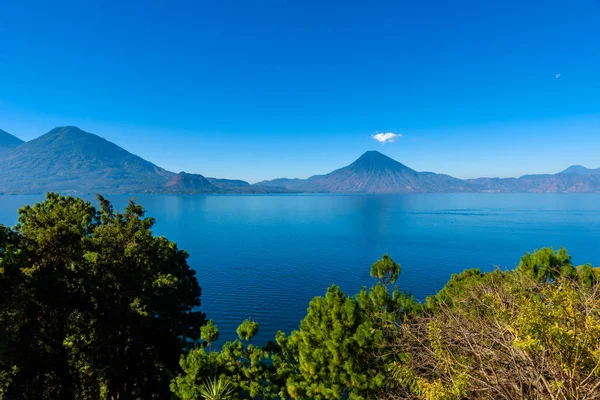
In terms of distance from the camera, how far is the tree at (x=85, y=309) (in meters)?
14.0

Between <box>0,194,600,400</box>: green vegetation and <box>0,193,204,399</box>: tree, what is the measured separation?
6cm

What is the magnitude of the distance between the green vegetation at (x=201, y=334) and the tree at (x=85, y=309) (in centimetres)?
6

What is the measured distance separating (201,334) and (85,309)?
7.61 metres

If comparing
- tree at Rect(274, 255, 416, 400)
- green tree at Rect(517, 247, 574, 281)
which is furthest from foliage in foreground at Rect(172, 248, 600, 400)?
green tree at Rect(517, 247, 574, 281)

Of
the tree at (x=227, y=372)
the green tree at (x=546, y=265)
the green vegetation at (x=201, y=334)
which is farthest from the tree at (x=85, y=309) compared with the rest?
the green tree at (x=546, y=265)

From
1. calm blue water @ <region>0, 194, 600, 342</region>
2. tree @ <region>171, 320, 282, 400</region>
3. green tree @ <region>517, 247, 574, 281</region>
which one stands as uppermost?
green tree @ <region>517, 247, 574, 281</region>

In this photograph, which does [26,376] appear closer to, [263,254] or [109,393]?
[109,393]

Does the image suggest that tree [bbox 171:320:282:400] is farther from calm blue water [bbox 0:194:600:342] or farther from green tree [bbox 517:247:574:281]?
calm blue water [bbox 0:194:600:342]

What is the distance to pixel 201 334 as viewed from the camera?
46.0 feet

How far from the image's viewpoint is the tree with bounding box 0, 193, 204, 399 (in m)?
14.0

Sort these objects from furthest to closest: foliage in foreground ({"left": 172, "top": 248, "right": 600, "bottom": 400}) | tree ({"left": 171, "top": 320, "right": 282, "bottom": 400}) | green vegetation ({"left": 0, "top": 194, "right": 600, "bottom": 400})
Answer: tree ({"left": 171, "top": 320, "right": 282, "bottom": 400}) < foliage in foreground ({"left": 172, "top": 248, "right": 600, "bottom": 400}) < green vegetation ({"left": 0, "top": 194, "right": 600, "bottom": 400})

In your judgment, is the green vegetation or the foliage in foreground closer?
A: the green vegetation

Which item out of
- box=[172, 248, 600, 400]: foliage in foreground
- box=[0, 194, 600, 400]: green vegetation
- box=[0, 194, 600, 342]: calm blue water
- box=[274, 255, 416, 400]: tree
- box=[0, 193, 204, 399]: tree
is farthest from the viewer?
box=[0, 194, 600, 342]: calm blue water

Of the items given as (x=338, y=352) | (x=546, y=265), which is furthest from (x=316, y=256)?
(x=338, y=352)
